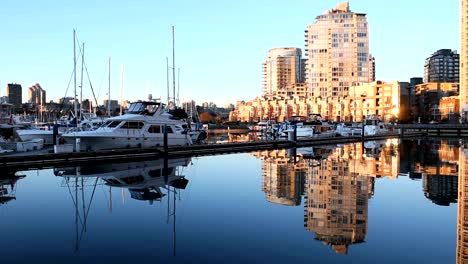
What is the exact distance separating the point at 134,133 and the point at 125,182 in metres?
15.3

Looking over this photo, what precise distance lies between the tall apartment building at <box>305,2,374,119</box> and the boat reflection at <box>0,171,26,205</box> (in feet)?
572

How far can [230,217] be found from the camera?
1415 centimetres

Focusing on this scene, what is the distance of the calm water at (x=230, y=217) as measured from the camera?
1022 centimetres

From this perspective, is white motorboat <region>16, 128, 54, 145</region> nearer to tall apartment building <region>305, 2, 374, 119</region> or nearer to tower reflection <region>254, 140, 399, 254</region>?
tower reflection <region>254, 140, 399, 254</region>

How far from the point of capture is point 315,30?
19600 cm

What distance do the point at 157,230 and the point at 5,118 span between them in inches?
1695

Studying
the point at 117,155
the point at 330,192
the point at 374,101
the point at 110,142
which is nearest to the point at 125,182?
the point at 330,192

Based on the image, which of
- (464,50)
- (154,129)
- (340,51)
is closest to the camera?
(154,129)

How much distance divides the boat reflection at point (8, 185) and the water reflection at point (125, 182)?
2.25 metres

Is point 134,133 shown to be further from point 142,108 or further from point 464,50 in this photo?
point 464,50

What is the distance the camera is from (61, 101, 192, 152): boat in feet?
112

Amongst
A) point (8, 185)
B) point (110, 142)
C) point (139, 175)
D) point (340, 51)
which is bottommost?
point (8, 185)

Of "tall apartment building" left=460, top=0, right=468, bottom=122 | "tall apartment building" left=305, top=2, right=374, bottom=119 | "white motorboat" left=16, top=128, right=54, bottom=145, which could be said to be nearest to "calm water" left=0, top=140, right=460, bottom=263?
"white motorboat" left=16, top=128, right=54, bottom=145

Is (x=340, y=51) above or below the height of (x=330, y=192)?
above
